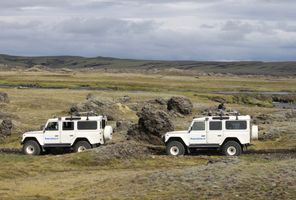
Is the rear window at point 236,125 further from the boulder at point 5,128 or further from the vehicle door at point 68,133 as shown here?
the boulder at point 5,128

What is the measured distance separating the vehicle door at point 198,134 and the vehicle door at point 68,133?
8.19 m

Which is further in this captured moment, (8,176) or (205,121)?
(205,121)

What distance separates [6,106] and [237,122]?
145 feet

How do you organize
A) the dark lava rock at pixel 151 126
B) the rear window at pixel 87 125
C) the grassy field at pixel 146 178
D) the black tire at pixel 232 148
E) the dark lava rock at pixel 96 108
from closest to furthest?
the grassy field at pixel 146 178 → the black tire at pixel 232 148 → the rear window at pixel 87 125 → the dark lava rock at pixel 151 126 → the dark lava rock at pixel 96 108

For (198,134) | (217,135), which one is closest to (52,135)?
(198,134)

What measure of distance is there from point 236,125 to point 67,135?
38.1 ft

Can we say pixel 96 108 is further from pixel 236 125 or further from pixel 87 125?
pixel 236 125

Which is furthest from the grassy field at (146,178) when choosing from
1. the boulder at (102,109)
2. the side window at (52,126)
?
the boulder at (102,109)

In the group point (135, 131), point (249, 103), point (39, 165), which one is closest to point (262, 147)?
point (135, 131)

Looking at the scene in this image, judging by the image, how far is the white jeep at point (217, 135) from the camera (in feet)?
119

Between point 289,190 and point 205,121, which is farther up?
point 205,121

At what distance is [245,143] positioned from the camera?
36.3 metres

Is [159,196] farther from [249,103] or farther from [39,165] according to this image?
[249,103]

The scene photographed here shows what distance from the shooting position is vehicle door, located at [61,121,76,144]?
37.8m
